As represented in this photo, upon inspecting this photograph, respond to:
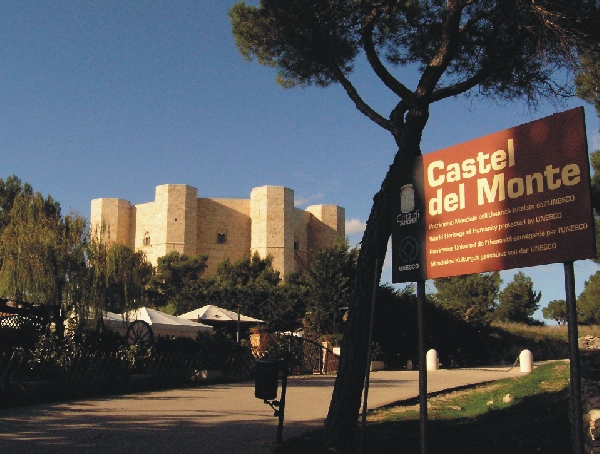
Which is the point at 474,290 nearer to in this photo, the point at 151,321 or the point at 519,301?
the point at 519,301

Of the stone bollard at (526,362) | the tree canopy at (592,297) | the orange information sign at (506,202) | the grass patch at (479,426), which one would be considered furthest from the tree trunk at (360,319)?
the tree canopy at (592,297)

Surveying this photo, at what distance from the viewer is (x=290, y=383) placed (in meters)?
15.6

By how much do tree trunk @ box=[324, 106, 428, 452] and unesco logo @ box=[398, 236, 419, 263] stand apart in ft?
4.56

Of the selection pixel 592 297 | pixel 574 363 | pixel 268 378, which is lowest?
pixel 268 378

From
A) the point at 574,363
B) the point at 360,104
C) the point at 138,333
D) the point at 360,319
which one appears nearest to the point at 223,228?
the point at 138,333

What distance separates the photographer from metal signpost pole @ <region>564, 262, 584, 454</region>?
12.4 ft

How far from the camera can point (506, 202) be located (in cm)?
452

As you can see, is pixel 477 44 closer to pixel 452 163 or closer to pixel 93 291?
pixel 452 163

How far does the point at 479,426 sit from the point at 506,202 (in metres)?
4.46

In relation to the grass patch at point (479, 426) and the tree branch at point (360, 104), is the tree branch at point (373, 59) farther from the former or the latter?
the grass patch at point (479, 426)

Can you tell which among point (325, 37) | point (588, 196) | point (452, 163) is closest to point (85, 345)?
point (325, 37)

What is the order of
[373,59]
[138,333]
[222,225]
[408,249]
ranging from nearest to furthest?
[408,249] → [373,59] → [138,333] → [222,225]

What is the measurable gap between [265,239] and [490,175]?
5931 centimetres

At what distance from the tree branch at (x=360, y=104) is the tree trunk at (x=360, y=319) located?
613 mm
